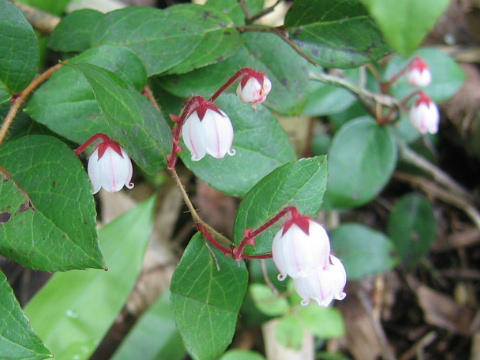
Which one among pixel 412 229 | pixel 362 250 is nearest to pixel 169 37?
pixel 362 250

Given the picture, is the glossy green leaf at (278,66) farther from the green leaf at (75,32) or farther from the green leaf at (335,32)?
the green leaf at (75,32)

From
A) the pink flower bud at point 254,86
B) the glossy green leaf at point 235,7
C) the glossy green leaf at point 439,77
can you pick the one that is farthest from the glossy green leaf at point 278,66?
the glossy green leaf at point 439,77

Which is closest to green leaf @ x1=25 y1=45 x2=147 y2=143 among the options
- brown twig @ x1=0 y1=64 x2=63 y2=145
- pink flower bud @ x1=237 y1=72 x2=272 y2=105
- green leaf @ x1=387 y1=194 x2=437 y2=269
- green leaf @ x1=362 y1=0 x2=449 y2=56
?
brown twig @ x1=0 y1=64 x2=63 y2=145

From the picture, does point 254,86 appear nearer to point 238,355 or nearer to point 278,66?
point 278,66

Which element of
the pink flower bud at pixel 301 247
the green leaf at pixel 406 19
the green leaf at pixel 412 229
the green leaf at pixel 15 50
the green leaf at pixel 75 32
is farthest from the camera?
the green leaf at pixel 412 229

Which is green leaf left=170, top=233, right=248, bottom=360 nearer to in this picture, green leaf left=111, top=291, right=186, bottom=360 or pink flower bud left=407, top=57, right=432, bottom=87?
green leaf left=111, top=291, right=186, bottom=360

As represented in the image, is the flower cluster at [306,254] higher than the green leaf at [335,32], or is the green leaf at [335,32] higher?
the green leaf at [335,32]
